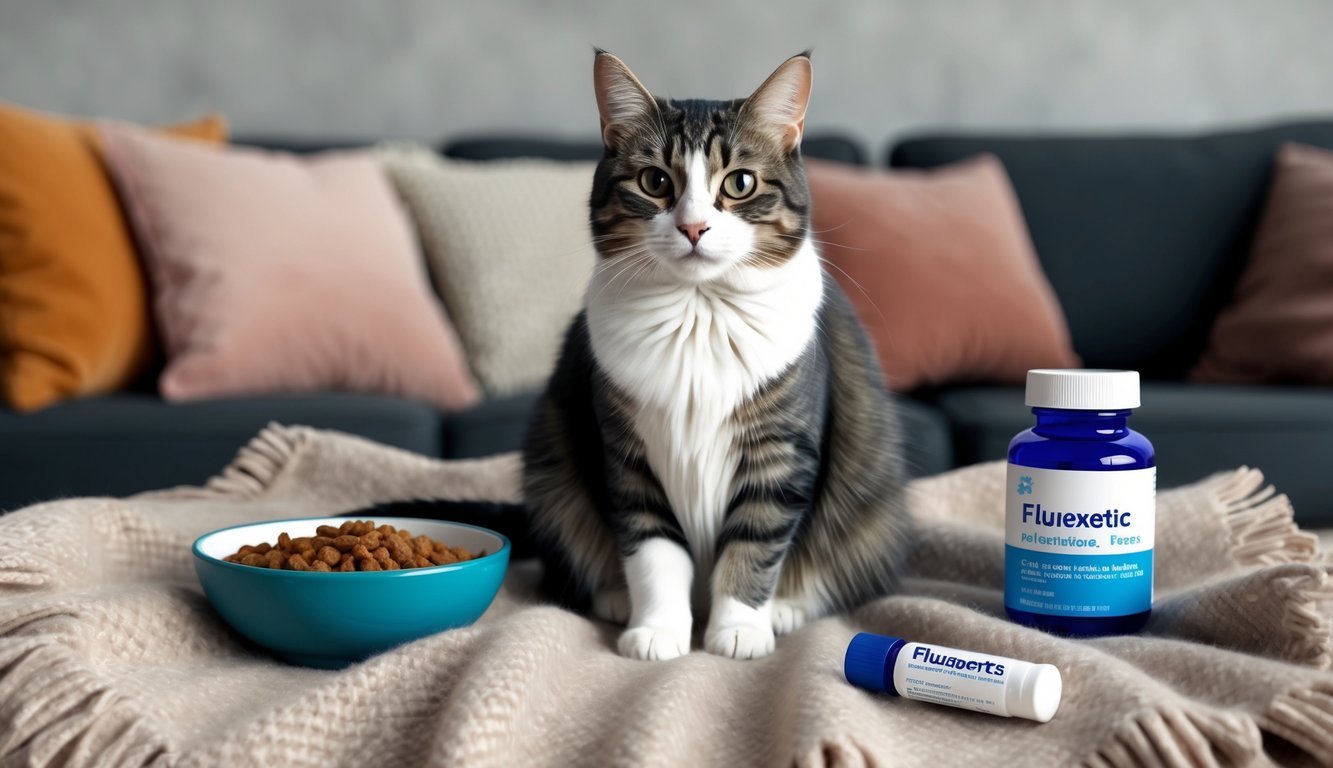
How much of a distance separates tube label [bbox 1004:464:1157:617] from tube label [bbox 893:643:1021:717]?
0.16 meters

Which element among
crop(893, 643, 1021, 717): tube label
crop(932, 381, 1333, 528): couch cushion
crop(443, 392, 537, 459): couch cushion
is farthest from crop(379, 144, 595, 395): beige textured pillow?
crop(893, 643, 1021, 717): tube label

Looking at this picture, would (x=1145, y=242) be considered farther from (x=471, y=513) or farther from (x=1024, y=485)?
(x=471, y=513)

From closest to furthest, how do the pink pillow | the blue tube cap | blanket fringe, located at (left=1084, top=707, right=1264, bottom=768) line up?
blanket fringe, located at (left=1084, top=707, right=1264, bottom=768) < the blue tube cap < the pink pillow

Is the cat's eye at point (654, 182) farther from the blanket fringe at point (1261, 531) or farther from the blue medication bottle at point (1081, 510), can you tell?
the blanket fringe at point (1261, 531)

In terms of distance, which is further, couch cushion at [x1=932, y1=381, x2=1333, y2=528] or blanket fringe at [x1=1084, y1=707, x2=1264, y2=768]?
couch cushion at [x1=932, y1=381, x2=1333, y2=528]

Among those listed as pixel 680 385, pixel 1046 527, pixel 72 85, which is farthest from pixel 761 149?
pixel 72 85

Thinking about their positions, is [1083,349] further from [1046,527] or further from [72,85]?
[72,85]

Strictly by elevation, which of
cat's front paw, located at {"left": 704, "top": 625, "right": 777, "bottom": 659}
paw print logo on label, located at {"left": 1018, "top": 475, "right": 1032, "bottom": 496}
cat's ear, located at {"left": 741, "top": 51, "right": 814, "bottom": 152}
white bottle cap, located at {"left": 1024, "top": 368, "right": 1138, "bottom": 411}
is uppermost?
cat's ear, located at {"left": 741, "top": 51, "right": 814, "bottom": 152}

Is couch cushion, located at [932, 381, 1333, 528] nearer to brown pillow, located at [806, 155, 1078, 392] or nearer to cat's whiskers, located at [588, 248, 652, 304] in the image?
brown pillow, located at [806, 155, 1078, 392]

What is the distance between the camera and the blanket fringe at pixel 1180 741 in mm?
718

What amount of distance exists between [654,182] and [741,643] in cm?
42

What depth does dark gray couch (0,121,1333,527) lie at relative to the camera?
5.69 feet

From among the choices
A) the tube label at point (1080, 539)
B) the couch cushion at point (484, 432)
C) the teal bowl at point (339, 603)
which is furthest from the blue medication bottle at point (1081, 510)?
the couch cushion at point (484, 432)

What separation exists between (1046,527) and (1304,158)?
1.91 metres
